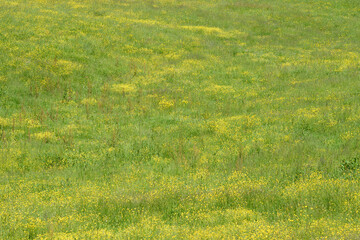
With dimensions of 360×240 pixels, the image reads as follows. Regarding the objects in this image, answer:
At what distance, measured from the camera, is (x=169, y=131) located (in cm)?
1284

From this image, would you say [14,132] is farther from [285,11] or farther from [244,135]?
[285,11]

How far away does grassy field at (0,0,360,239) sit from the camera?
7.00m

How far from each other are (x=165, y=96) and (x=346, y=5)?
112ft

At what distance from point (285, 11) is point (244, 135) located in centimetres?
3050

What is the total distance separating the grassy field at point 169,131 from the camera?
700 cm

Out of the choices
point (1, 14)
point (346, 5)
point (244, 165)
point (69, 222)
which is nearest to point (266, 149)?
point (244, 165)

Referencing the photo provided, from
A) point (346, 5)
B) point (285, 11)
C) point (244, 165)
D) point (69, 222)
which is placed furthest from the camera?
point (346, 5)

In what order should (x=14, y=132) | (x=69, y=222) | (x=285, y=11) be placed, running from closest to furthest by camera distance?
(x=69, y=222) → (x=14, y=132) → (x=285, y=11)

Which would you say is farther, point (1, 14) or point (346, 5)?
point (346, 5)

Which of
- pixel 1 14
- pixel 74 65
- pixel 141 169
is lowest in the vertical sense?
pixel 141 169

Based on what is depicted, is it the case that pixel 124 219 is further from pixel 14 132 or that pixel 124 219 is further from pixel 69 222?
pixel 14 132

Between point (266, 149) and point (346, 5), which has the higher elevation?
point (346, 5)

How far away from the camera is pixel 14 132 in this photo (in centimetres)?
1202

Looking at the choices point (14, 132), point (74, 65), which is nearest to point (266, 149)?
point (14, 132)
